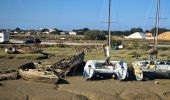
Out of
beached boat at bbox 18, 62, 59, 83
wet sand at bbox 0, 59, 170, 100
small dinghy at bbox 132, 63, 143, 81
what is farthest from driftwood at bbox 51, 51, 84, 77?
small dinghy at bbox 132, 63, 143, 81

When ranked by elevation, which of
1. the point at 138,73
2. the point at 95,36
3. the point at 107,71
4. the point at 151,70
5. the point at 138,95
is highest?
the point at 107,71

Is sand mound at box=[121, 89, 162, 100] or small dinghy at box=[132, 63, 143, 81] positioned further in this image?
small dinghy at box=[132, 63, 143, 81]

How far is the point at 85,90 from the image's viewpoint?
24922mm

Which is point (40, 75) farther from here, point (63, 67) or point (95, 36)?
point (95, 36)

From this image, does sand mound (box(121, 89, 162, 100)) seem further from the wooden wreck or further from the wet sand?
the wooden wreck

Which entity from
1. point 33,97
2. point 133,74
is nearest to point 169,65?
point 133,74

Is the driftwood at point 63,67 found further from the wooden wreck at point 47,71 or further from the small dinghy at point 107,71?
the small dinghy at point 107,71

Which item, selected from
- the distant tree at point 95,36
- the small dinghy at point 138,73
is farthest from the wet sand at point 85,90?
the distant tree at point 95,36

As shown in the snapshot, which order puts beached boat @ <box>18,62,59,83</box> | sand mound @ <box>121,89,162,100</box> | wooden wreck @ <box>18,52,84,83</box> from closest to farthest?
sand mound @ <box>121,89,162,100</box>
beached boat @ <box>18,62,59,83</box>
wooden wreck @ <box>18,52,84,83</box>

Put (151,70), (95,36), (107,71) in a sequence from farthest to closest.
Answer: (95,36)
(151,70)
(107,71)

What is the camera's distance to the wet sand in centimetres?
2285

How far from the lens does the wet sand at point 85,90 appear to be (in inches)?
900

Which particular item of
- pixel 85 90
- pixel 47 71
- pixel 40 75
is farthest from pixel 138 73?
pixel 40 75

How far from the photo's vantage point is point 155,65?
31078 millimetres
